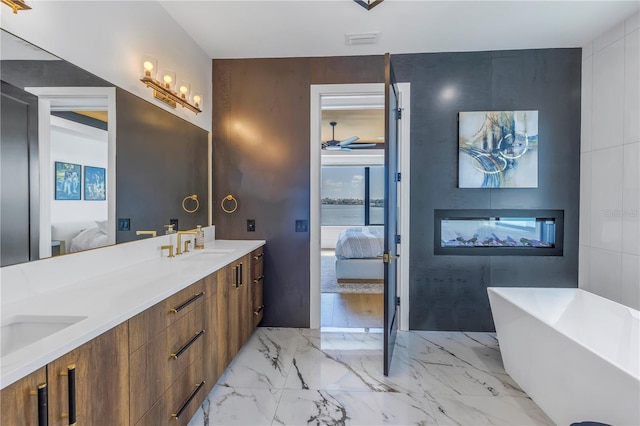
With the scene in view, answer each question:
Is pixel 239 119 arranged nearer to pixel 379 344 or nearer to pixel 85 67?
pixel 85 67

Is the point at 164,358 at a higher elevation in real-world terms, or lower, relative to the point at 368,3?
lower

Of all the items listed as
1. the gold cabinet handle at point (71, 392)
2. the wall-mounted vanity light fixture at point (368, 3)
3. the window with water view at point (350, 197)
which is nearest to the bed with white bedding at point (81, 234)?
the gold cabinet handle at point (71, 392)

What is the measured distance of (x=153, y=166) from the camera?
7.39ft

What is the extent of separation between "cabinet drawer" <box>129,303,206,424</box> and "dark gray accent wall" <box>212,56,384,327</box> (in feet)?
4.62

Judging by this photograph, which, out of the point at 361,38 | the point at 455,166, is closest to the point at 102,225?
the point at 361,38

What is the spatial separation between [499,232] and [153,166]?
3081 mm

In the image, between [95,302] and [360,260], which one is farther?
[360,260]

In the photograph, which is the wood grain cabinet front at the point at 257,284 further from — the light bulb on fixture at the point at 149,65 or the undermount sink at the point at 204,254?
the light bulb on fixture at the point at 149,65

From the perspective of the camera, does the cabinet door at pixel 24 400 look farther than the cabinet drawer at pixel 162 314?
No

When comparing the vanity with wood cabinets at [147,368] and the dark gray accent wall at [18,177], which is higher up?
the dark gray accent wall at [18,177]

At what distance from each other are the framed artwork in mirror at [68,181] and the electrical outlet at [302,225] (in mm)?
1873

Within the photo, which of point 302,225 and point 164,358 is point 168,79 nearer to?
point 302,225

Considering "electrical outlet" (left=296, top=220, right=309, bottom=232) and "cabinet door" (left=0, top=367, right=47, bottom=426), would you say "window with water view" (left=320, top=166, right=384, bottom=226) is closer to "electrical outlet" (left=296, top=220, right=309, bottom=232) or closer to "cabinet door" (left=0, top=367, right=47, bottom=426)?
"electrical outlet" (left=296, top=220, right=309, bottom=232)

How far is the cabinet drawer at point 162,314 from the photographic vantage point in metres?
1.26
